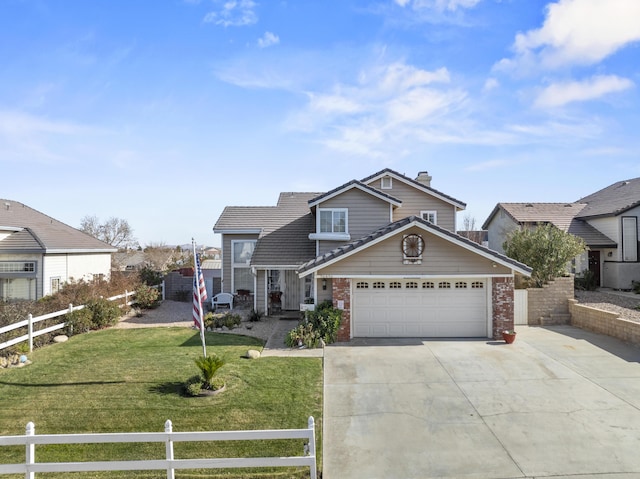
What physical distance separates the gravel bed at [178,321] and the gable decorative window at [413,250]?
20.5 feet

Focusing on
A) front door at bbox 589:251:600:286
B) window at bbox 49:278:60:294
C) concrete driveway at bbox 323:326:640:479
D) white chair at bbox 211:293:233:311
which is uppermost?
front door at bbox 589:251:600:286

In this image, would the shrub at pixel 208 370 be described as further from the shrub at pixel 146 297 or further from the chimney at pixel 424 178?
the chimney at pixel 424 178

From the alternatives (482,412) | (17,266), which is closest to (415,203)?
(482,412)

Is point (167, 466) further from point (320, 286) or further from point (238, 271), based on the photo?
point (238, 271)

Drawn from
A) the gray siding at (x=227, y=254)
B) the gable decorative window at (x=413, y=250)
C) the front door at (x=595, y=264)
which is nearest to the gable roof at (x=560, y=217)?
the front door at (x=595, y=264)

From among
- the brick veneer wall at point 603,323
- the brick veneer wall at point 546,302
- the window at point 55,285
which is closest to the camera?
the brick veneer wall at point 603,323

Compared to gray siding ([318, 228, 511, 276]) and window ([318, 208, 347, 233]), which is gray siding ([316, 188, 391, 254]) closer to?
window ([318, 208, 347, 233])

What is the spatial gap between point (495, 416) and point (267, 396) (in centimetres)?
515

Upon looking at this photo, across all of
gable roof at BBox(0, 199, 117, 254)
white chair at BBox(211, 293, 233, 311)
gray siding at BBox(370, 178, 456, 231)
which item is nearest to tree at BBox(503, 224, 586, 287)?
gray siding at BBox(370, 178, 456, 231)

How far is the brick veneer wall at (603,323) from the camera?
13.1m

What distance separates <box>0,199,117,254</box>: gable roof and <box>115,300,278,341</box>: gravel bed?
646 cm

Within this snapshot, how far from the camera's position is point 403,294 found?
14438 mm

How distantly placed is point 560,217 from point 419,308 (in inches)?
764

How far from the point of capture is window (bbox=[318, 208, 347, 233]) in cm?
1834
